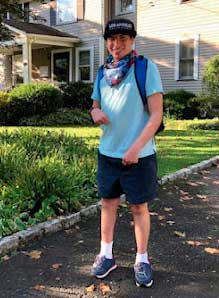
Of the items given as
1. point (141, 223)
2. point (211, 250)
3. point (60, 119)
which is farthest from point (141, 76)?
point (60, 119)

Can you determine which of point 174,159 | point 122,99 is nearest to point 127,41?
point 122,99

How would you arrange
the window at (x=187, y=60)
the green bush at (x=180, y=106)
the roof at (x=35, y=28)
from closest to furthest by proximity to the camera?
1. the green bush at (x=180, y=106)
2. the window at (x=187, y=60)
3. the roof at (x=35, y=28)

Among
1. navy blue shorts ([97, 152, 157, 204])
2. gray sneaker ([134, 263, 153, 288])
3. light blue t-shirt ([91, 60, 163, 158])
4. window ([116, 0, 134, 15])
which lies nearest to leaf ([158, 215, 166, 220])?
gray sneaker ([134, 263, 153, 288])

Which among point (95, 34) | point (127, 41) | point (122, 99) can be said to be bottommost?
point (122, 99)

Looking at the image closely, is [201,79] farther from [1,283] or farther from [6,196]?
[1,283]

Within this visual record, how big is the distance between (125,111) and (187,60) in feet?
52.3

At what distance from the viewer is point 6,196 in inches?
195

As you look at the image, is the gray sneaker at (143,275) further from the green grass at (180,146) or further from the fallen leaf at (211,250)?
the green grass at (180,146)

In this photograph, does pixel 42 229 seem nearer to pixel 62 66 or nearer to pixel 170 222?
pixel 170 222

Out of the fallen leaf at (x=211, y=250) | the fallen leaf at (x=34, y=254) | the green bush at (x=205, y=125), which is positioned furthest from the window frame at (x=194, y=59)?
the fallen leaf at (x=34, y=254)

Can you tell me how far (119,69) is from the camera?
319cm

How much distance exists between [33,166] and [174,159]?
12.3 ft

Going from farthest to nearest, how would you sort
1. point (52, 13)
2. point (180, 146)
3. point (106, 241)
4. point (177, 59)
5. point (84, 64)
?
1. point (52, 13)
2. point (84, 64)
3. point (177, 59)
4. point (180, 146)
5. point (106, 241)

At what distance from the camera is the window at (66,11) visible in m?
22.5
